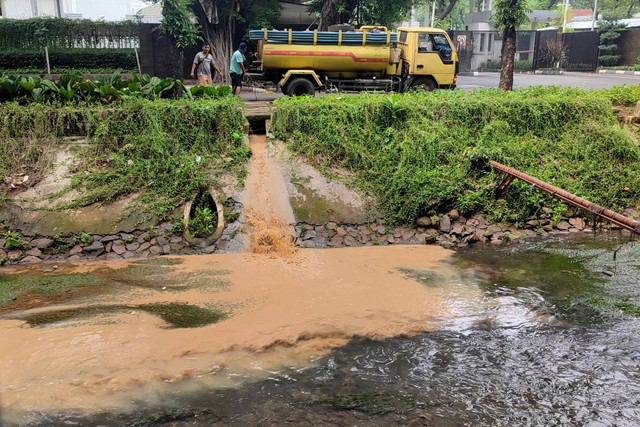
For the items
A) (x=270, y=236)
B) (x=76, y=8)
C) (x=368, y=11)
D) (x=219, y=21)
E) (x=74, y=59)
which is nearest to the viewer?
(x=270, y=236)

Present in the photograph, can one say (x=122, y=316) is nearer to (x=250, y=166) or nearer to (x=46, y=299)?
(x=46, y=299)

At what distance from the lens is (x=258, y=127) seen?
1092 centimetres

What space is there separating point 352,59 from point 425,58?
7.93 feet

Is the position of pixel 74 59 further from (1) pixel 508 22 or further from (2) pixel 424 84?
(1) pixel 508 22

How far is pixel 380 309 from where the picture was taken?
6418mm

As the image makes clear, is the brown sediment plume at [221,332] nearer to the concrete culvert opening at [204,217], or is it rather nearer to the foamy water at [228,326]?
the foamy water at [228,326]

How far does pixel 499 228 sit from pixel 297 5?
1524 centimetres

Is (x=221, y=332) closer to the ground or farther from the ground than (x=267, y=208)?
closer to the ground

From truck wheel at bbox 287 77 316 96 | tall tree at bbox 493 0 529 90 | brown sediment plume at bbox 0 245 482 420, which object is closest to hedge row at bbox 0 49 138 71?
truck wheel at bbox 287 77 316 96

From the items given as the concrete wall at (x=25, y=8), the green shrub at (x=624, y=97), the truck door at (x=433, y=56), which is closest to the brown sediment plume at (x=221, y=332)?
the green shrub at (x=624, y=97)

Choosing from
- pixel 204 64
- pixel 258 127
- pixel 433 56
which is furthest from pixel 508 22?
pixel 258 127

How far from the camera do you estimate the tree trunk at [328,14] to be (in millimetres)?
18609

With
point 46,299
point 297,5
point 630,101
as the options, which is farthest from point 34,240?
point 297,5

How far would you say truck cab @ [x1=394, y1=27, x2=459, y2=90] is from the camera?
15.3m
